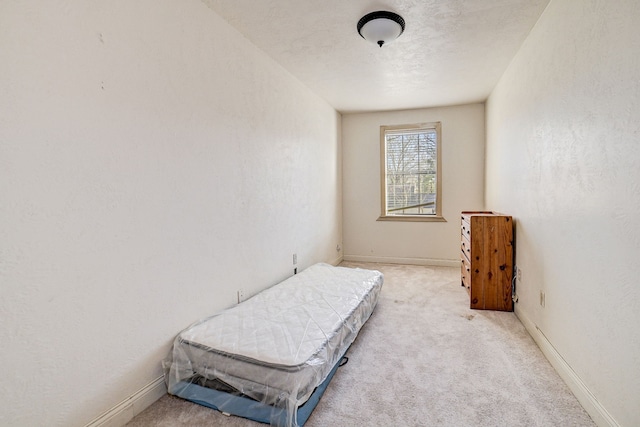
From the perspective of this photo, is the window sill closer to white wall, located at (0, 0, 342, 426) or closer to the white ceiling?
the white ceiling

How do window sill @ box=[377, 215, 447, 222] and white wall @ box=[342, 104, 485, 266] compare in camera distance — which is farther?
window sill @ box=[377, 215, 447, 222]

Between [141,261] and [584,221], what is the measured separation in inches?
97.3

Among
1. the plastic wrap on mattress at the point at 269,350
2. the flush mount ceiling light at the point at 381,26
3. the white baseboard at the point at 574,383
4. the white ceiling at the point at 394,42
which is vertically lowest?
the white baseboard at the point at 574,383

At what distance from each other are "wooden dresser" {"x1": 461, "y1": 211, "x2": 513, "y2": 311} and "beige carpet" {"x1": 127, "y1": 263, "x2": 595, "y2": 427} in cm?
16

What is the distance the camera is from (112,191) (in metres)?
1.57

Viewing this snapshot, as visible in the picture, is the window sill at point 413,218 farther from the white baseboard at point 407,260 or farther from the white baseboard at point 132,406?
the white baseboard at point 132,406

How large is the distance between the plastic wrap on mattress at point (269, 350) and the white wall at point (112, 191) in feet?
0.58

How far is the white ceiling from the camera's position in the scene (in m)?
2.19

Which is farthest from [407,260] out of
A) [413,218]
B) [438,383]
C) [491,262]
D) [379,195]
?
[438,383]

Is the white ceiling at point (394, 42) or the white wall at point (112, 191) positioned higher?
the white ceiling at point (394, 42)

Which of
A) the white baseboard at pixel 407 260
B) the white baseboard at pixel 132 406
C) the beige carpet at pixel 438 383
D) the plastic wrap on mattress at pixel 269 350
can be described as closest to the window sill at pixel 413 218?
the white baseboard at pixel 407 260

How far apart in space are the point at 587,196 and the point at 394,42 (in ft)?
6.22

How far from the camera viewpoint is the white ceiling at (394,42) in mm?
2193

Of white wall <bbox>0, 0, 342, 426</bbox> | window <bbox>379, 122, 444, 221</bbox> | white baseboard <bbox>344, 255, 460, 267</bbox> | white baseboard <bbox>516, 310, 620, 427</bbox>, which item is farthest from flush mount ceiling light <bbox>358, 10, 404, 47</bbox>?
white baseboard <bbox>344, 255, 460, 267</bbox>
